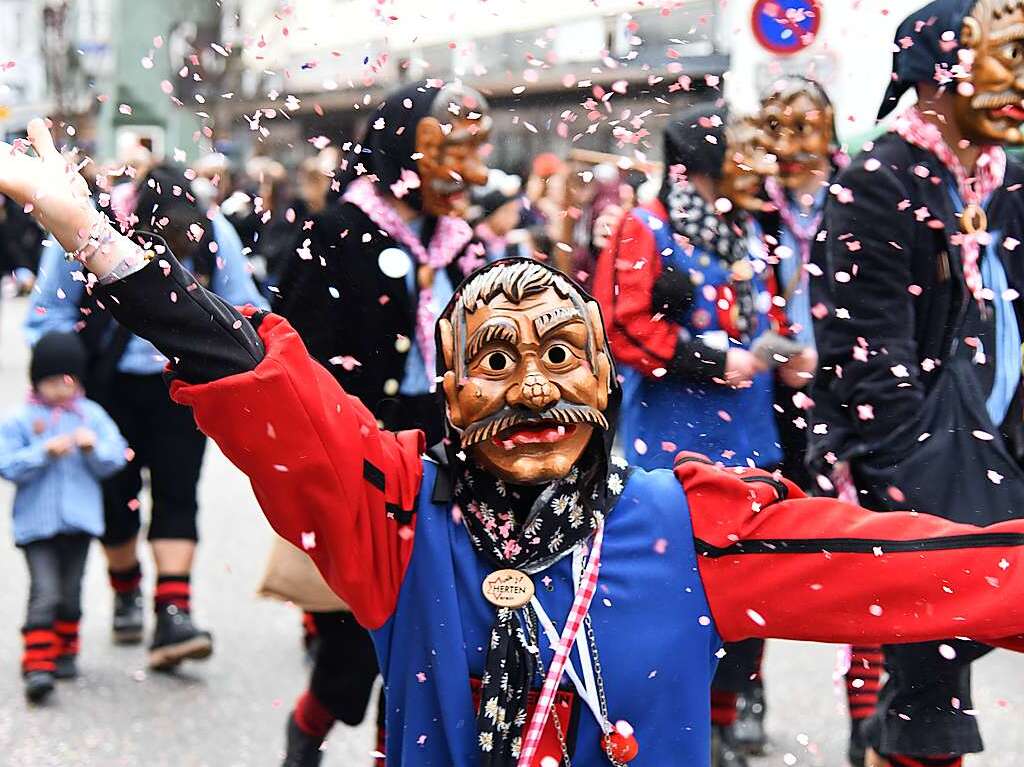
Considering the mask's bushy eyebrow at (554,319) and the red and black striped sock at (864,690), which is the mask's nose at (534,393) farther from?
the red and black striped sock at (864,690)

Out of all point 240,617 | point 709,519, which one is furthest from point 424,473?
point 240,617

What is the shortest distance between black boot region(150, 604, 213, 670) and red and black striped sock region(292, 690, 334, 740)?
155 cm

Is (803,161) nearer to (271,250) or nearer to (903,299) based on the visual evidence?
(903,299)

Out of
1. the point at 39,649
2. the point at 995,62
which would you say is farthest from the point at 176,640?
the point at 995,62

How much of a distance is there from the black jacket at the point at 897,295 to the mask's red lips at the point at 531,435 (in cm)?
109

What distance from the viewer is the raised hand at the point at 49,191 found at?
2631 millimetres

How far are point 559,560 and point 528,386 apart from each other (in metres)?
0.31

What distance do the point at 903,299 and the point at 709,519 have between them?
42.6 inches

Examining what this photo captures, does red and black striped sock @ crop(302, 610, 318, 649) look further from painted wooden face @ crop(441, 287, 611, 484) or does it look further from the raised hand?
the raised hand

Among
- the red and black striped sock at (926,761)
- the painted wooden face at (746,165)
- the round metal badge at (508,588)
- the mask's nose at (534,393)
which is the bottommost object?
the red and black striped sock at (926,761)

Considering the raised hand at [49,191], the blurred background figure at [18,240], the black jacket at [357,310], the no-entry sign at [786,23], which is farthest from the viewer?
the blurred background figure at [18,240]

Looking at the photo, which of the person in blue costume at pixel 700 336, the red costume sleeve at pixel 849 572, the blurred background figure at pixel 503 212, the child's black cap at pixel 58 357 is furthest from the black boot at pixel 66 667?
the red costume sleeve at pixel 849 572

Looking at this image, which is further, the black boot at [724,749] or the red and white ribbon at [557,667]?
the black boot at [724,749]

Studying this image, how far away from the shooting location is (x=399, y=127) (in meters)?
4.76
